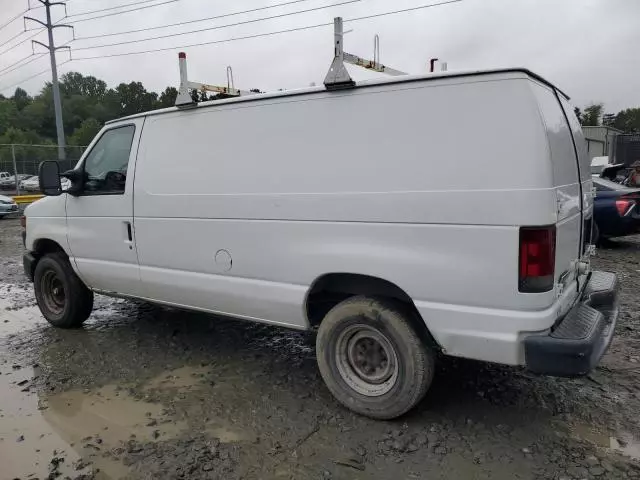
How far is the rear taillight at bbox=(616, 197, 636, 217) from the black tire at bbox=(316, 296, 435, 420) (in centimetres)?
736

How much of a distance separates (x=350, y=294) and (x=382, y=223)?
74 cm

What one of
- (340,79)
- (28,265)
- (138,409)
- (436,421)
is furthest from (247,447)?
(28,265)

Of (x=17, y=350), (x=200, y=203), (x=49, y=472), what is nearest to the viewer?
(x=49, y=472)

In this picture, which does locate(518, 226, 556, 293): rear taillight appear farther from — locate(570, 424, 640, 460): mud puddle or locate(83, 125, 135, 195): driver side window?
locate(83, 125, 135, 195): driver side window

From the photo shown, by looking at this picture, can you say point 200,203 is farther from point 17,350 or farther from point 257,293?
point 17,350

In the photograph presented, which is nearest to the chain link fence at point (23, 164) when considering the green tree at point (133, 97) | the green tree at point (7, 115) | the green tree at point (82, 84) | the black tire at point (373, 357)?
the black tire at point (373, 357)

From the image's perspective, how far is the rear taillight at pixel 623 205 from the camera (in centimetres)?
880

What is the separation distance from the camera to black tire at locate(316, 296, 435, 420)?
3.17 meters

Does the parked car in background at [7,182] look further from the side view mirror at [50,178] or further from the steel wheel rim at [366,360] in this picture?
the steel wheel rim at [366,360]

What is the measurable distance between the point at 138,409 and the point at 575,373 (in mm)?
2956

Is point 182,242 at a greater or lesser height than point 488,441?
greater

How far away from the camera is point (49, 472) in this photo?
2961mm

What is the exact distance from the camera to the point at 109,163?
15.7ft

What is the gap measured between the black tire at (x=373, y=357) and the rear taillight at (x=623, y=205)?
7.36 meters
